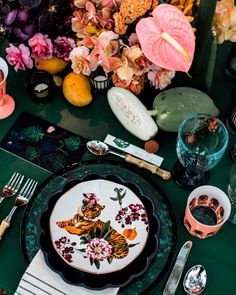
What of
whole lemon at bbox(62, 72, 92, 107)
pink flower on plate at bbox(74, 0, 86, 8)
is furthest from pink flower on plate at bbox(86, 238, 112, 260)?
pink flower on plate at bbox(74, 0, 86, 8)

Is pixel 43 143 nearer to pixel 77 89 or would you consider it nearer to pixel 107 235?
pixel 77 89

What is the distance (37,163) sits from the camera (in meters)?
1.09

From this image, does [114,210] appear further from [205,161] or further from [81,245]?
[205,161]

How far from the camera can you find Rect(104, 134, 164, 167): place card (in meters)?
1.10

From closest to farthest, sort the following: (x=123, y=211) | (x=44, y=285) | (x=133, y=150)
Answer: (x=44, y=285), (x=123, y=211), (x=133, y=150)

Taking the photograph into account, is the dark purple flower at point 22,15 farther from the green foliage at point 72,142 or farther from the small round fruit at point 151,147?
the small round fruit at point 151,147

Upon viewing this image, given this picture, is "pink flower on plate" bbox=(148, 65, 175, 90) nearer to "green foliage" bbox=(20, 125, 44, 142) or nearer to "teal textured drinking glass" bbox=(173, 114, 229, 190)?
"teal textured drinking glass" bbox=(173, 114, 229, 190)

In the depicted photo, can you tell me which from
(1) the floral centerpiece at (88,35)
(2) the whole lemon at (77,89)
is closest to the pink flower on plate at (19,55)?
(1) the floral centerpiece at (88,35)

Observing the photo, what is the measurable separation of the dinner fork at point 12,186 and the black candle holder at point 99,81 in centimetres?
29

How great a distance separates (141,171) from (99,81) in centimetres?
25

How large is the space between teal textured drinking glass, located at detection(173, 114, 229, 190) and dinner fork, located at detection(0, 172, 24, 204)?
349 millimetres

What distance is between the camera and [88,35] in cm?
104

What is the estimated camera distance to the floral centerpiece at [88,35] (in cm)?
99

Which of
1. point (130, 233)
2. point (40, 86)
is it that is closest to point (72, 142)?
point (40, 86)
